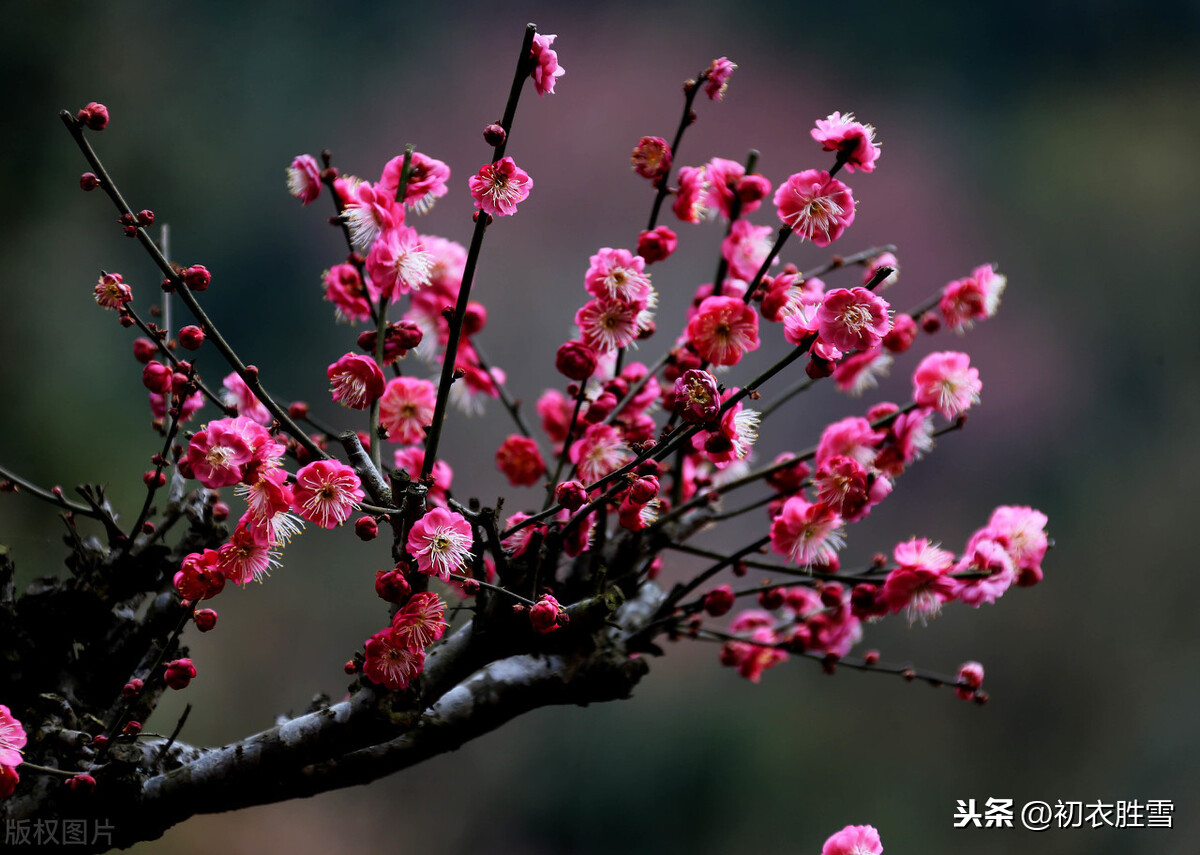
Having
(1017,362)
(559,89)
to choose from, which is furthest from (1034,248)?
(559,89)

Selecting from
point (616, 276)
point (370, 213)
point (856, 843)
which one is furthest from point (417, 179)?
point (856, 843)

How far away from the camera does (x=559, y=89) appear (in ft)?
5.31

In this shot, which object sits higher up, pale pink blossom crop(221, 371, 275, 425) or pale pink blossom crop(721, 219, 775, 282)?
pale pink blossom crop(721, 219, 775, 282)

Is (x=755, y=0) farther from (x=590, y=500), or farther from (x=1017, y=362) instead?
(x=590, y=500)

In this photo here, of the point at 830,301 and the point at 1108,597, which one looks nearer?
the point at 830,301

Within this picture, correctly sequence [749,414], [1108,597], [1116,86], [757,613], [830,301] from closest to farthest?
[830,301]
[749,414]
[757,613]
[1108,597]
[1116,86]

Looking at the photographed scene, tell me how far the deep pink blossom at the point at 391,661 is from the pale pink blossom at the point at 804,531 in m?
0.30

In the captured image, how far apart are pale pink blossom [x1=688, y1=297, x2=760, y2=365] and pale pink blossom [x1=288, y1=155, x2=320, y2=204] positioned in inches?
12.0

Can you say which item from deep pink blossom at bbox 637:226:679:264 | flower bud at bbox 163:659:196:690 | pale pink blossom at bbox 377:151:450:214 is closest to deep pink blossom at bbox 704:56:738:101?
deep pink blossom at bbox 637:226:679:264

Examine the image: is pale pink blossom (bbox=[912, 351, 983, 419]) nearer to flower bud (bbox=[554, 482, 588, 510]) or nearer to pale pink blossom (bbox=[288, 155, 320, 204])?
flower bud (bbox=[554, 482, 588, 510])

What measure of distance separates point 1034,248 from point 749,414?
3.68 feet

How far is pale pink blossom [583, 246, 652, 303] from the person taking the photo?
711 millimetres

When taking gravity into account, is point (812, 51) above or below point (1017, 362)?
above

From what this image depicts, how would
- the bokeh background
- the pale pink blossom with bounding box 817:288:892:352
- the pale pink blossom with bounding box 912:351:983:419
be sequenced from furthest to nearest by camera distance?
the bokeh background
the pale pink blossom with bounding box 912:351:983:419
the pale pink blossom with bounding box 817:288:892:352
